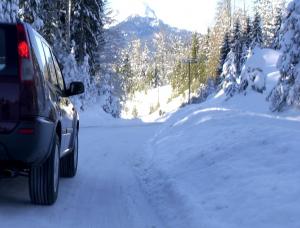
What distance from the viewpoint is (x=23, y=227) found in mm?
5535

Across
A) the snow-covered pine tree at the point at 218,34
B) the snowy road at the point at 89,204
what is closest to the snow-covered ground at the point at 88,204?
A: the snowy road at the point at 89,204

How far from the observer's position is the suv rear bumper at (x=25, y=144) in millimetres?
5574

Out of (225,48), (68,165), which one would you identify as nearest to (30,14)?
(68,165)

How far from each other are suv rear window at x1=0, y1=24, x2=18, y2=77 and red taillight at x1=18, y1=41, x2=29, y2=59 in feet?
0.13

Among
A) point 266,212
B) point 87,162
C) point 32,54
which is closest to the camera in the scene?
point 266,212

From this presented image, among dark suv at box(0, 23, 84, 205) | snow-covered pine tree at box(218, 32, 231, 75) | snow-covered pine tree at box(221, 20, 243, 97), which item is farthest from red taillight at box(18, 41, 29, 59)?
snow-covered pine tree at box(218, 32, 231, 75)

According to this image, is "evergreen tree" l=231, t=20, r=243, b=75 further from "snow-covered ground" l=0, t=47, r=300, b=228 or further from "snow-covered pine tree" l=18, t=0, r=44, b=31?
"snow-covered ground" l=0, t=47, r=300, b=228

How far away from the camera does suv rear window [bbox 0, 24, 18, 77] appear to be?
18.4ft

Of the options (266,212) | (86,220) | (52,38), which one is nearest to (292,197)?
(266,212)

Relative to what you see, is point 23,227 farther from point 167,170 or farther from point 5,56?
point 167,170

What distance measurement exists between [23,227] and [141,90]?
147m

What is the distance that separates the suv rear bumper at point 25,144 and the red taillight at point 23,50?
0.65 metres

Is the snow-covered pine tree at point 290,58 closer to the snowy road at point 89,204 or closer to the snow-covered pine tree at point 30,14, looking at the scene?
the snowy road at point 89,204

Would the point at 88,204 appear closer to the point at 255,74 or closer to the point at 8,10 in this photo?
the point at 8,10
